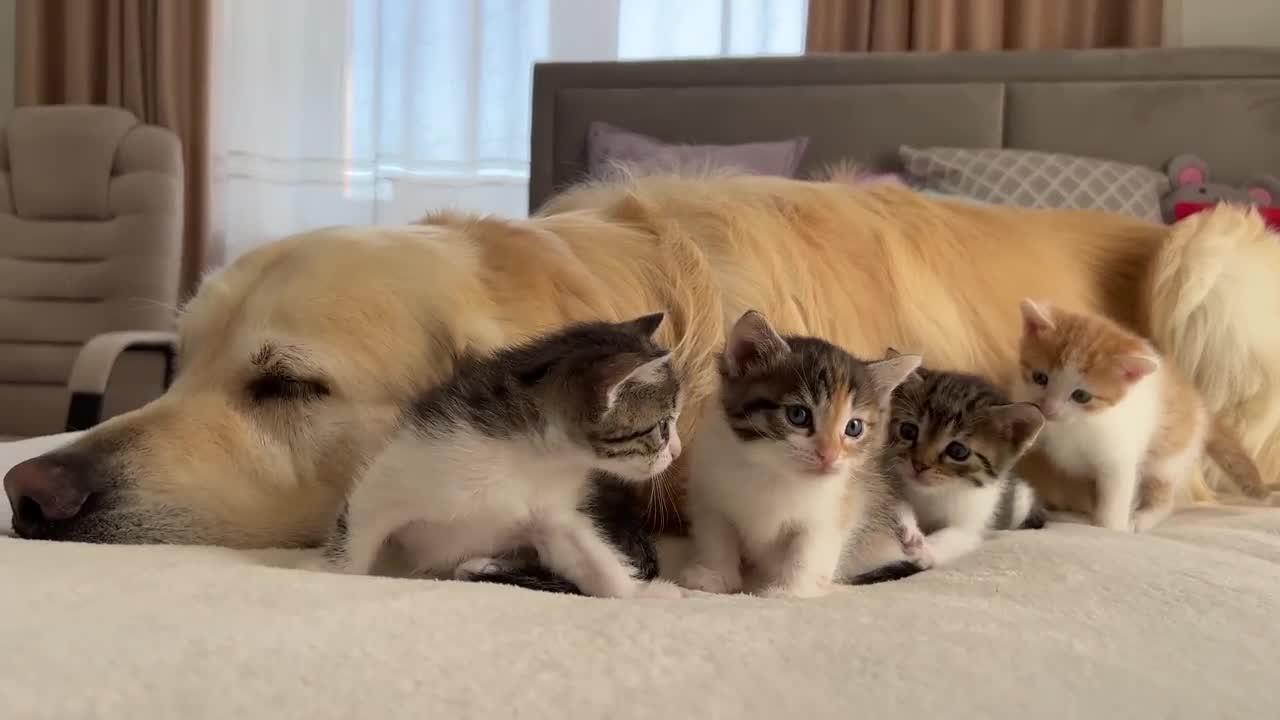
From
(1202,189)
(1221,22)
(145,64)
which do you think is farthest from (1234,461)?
(145,64)

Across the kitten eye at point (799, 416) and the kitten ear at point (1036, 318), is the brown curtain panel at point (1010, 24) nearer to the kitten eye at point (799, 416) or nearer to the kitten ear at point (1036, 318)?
the kitten ear at point (1036, 318)

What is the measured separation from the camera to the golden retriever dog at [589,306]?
1099mm

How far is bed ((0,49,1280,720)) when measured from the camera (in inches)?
22.2

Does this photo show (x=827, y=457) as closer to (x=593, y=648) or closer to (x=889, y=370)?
(x=889, y=370)

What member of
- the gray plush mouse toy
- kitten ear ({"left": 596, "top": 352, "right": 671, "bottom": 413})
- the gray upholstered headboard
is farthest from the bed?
the gray upholstered headboard

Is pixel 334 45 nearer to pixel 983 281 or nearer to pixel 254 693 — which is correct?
pixel 983 281

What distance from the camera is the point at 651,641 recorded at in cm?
66

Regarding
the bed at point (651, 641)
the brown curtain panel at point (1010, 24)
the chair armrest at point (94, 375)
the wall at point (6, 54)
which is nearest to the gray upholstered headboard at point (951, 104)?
the brown curtain panel at point (1010, 24)

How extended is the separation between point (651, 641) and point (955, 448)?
71 centimetres

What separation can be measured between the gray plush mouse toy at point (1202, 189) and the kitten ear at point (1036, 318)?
161cm

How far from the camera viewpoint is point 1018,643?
697 mm

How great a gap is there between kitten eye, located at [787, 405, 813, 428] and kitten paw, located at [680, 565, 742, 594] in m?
0.18

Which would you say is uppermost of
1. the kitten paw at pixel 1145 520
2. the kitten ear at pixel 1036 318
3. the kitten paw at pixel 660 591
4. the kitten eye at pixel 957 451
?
the kitten ear at pixel 1036 318

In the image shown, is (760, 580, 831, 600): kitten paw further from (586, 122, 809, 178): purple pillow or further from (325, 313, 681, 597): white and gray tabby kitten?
(586, 122, 809, 178): purple pillow
